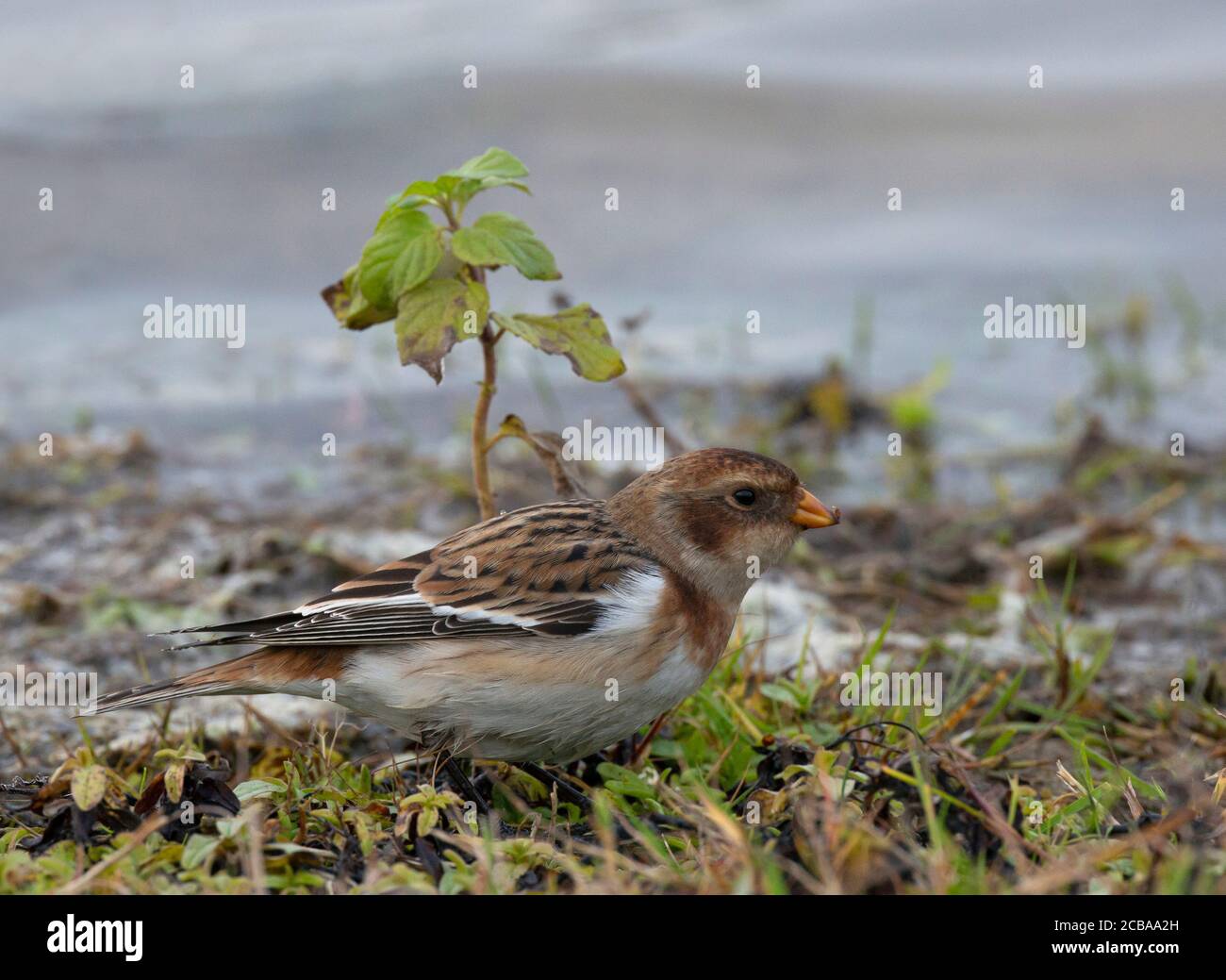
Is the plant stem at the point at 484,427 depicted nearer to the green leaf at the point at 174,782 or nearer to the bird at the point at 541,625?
the bird at the point at 541,625

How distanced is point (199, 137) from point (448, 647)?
11.3 m

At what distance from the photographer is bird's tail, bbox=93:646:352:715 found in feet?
15.2

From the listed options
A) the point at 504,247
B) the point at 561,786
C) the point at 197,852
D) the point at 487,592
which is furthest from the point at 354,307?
the point at 197,852

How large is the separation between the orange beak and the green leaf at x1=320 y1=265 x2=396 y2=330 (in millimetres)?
1519

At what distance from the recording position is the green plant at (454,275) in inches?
183

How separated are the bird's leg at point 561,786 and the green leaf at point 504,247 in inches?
60.9

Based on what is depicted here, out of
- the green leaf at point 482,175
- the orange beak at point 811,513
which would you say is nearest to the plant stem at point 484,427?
the green leaf at point 482,175

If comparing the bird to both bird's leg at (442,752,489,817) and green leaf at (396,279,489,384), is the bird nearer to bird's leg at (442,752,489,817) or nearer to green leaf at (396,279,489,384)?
bird's leg at (442,752,489,817)

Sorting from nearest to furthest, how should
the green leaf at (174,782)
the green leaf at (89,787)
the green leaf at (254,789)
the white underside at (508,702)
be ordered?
the green leaf at (89,787), the green leaf at (174,782), the green leaf at (254,789), the white underside at (508,702)

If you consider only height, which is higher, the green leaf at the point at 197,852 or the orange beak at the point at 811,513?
the orange beak at the point at 811,513

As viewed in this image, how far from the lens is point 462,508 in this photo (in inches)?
328
